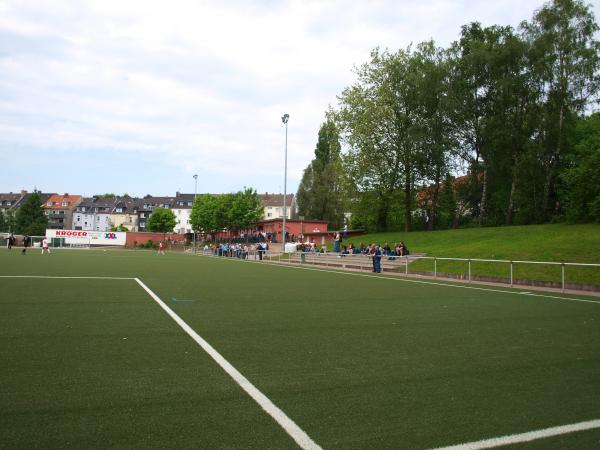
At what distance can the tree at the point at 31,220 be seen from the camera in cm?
11350

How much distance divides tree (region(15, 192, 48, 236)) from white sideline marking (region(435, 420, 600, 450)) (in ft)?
411

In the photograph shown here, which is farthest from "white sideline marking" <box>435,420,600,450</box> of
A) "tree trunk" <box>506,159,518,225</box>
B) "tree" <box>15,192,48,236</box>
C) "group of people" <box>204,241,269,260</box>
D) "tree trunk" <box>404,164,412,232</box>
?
"tree" <box>15,192,48,236</box>

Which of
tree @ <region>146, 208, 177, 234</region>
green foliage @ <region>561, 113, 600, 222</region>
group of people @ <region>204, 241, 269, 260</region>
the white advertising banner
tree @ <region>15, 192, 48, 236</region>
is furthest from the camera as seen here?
tree @ <region>146, 208, 177, 234</region>

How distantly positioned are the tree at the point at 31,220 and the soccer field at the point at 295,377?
384 ft

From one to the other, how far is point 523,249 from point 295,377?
2327 cm

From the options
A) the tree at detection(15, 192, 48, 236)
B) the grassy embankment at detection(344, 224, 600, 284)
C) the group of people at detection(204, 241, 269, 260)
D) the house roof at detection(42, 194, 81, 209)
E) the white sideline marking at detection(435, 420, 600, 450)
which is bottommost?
the group of people at detection(204, 241, 269, 260)

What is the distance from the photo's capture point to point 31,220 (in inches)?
4525

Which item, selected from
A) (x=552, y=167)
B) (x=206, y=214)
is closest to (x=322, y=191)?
(x=206, y=214)

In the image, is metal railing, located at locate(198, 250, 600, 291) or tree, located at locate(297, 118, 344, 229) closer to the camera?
metal railing, located at locate(198, 250, 600, 291)

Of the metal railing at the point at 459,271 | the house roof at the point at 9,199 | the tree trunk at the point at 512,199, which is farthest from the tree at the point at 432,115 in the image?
the house roof at the point at 9,199

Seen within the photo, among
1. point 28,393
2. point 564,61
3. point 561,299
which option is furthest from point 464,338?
point 564,61

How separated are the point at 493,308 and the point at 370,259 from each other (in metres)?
19.0

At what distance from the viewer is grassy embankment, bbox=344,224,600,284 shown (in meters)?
19.0

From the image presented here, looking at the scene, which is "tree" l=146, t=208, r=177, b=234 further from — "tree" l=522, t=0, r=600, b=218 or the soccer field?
the soccer field
